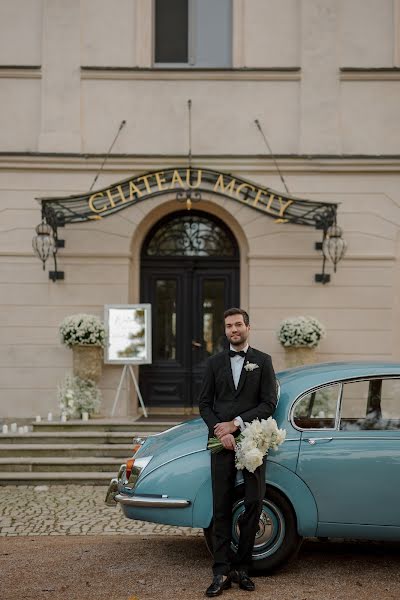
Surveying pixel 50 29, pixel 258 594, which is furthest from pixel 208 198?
pixel 258 594

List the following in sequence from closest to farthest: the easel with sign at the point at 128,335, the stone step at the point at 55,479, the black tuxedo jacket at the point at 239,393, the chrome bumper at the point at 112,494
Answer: the black tuxedo jacket at the point at 239,393 < the chrome bumper at the point at 112,494 < the stone step at the point at 55,479 < the easel with sign at the point at 128,335

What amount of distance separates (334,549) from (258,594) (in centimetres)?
147

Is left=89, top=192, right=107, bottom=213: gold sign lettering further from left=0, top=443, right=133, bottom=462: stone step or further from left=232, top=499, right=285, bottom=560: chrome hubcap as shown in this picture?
left=232, top=499, right=285, bottom=560: chrome hubcap

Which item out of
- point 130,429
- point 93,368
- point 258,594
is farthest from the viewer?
point 93,368

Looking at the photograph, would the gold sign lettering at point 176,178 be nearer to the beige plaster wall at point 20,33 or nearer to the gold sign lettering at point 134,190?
the gold sign lettering at point 134,190

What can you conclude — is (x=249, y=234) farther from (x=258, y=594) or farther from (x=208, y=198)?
(x=258, y=594)

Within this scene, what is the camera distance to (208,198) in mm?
11617

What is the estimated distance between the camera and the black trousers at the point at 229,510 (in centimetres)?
500

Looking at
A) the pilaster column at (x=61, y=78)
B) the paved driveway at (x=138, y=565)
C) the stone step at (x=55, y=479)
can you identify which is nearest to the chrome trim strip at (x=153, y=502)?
the paved driveway at (x=138, y=565)

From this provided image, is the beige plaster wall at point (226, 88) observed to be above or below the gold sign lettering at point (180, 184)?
above

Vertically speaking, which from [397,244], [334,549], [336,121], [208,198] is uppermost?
[336,121]

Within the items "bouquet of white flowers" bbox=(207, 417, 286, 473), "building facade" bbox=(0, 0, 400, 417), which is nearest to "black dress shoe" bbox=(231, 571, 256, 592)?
"bouquet of white flowers" bbox=(207, 417, 286, 473)

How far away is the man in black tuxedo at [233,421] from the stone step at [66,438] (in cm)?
476

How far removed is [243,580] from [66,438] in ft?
17.5
